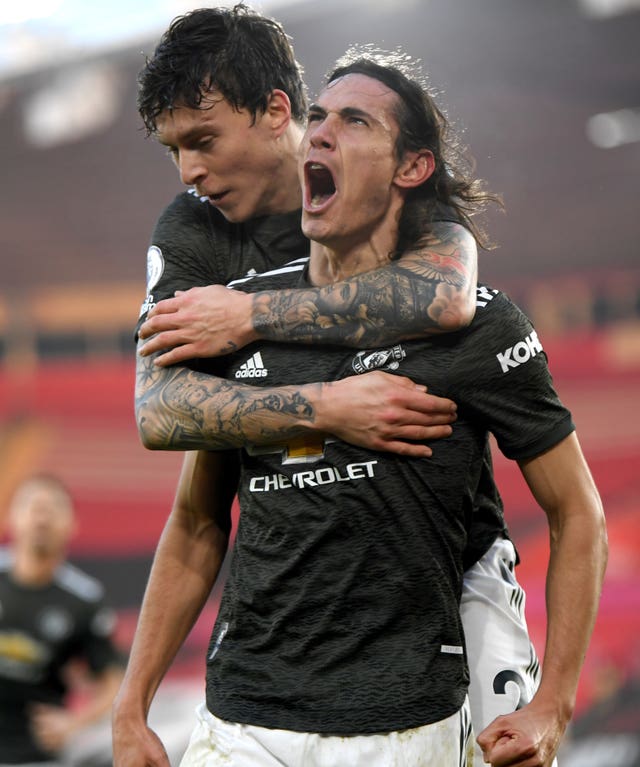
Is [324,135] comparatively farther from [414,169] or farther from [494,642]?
[494,642]

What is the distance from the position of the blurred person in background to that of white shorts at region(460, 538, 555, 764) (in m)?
2.77

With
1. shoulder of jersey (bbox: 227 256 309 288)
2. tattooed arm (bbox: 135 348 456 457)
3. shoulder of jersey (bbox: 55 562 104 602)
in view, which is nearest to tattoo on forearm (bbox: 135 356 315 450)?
tattooed arm (bbox: 135 348 456 457)

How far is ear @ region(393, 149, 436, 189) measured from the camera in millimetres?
2062

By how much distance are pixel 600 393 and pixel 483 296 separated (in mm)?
4937

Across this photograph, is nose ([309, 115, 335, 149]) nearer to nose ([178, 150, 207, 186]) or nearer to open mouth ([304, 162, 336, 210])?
open mouth ([304, 162, 336, 210])

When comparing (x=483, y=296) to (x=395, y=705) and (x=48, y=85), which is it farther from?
(x=48, y=85)

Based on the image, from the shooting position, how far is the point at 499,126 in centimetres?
659

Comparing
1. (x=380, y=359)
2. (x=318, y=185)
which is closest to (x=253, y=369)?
(x=380, y=359)

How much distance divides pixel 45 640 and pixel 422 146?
3.46m

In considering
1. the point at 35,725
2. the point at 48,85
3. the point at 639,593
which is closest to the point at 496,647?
the point at 35,725

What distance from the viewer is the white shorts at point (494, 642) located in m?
2.13

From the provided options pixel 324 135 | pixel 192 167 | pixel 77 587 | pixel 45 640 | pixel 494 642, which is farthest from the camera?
pixel 77 587

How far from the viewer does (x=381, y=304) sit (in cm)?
193

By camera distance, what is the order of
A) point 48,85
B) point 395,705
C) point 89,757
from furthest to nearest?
point 48,85 < point 89,757 < point 395,705
